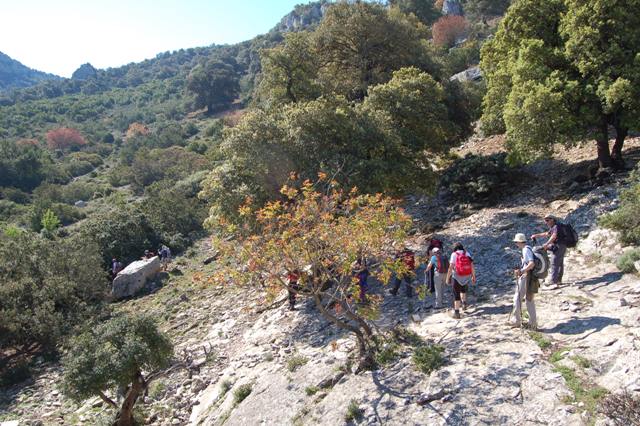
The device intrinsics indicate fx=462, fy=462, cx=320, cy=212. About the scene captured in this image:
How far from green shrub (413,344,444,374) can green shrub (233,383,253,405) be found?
12.9ft

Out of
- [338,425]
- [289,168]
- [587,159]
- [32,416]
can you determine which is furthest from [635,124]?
[32,416]

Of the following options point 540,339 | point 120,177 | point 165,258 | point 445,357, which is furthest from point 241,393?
point 120,177

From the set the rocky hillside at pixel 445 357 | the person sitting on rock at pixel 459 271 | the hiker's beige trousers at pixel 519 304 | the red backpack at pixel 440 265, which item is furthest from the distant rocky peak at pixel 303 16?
the hiker's beige trousers at pixel 519 304

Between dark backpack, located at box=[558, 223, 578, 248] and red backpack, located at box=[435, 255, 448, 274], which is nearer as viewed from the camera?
dark backpack, located at box=[558, 223, 578, 248]

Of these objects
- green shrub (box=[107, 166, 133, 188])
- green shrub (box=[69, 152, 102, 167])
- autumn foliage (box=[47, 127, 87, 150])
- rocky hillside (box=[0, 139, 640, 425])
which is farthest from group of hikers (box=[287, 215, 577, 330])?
autumn foliage (box=[47, 127, 87, 150])

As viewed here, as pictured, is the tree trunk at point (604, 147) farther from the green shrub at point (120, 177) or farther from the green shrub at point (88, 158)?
the green shrub at point (88, 158)

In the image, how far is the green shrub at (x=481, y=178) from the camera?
64.7 feet

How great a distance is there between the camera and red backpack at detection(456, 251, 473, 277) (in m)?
10.3

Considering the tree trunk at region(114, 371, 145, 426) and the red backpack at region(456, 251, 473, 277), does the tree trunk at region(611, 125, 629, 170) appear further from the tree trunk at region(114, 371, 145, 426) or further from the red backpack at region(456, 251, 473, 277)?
the tree trunk at region(114, 371, 145, 426)

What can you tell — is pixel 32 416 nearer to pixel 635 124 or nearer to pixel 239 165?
pixel 239 165

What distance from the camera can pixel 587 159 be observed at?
19281 mm

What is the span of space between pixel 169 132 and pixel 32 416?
7350cm

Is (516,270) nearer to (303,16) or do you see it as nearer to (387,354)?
(387,354)

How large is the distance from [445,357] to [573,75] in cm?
1231
